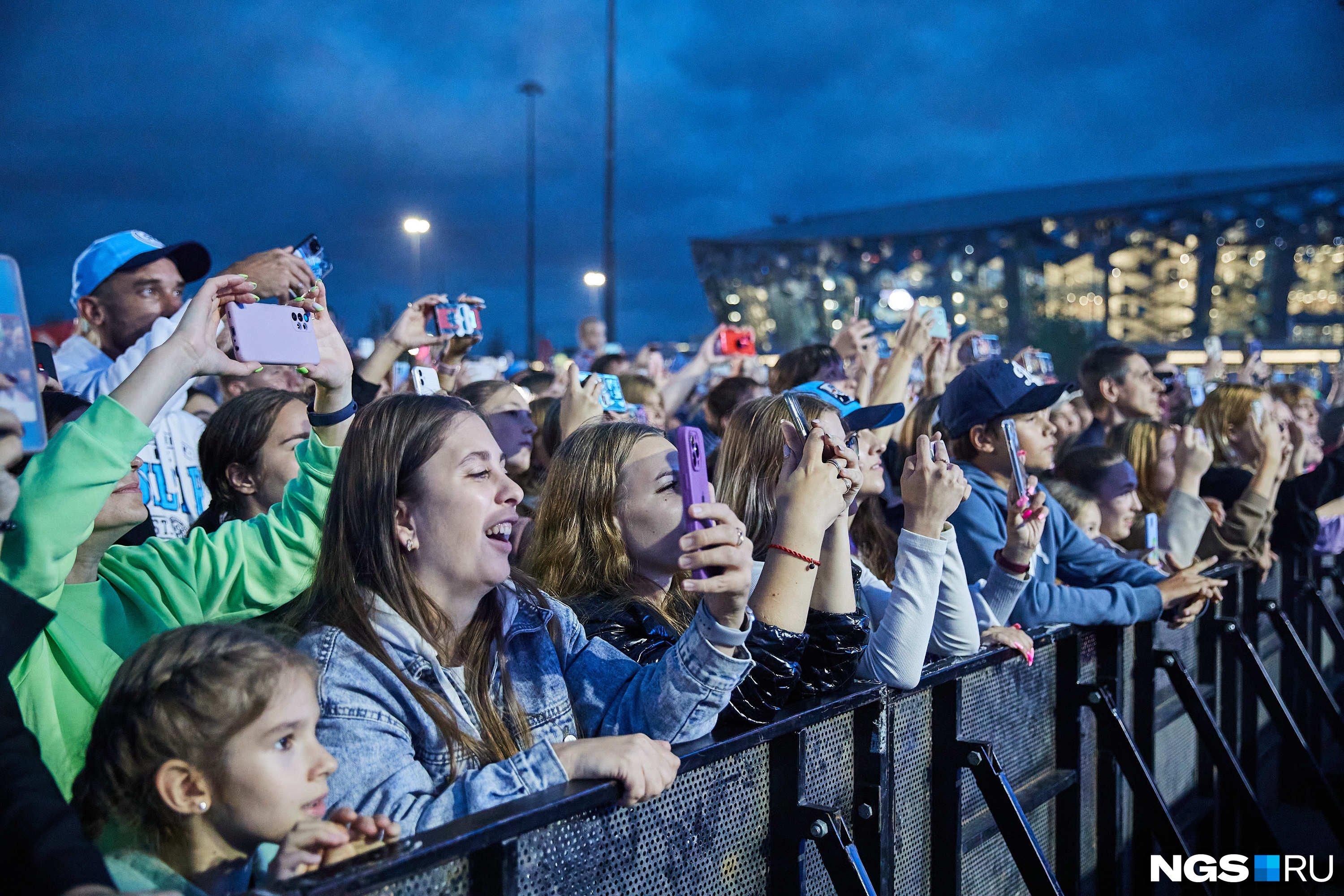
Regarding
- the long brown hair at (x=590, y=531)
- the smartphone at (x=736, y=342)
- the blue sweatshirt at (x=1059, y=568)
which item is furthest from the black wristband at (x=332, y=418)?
the smartphone at (x=736, y=342)

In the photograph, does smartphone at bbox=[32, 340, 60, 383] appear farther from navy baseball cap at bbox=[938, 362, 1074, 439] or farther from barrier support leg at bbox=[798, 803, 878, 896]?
navy baseball cap at bbox=[938, 362, 1074, 439]

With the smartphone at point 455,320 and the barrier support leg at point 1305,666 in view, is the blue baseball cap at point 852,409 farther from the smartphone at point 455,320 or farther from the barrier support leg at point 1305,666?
the barrier support leg at point 1305,666

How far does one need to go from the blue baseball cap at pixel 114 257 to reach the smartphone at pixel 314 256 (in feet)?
4.33

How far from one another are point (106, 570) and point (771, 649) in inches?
55.7

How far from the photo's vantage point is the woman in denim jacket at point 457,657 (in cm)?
188

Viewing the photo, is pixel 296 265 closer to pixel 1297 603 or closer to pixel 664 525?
pixel 664 525

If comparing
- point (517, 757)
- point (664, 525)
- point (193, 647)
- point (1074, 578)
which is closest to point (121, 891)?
point (193, 647)

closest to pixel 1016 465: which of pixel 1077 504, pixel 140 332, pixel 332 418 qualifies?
pixel 1077 504

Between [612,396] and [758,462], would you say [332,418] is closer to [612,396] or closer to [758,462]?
[758,462]

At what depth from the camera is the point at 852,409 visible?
10.9ft

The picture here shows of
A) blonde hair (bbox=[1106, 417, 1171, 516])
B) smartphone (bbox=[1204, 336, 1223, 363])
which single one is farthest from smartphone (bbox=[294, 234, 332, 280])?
smartphone (bbox=[1204, 336, 1223, 363])

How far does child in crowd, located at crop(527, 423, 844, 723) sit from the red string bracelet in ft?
0.44

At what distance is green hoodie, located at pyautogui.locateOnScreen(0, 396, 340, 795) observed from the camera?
174 cm

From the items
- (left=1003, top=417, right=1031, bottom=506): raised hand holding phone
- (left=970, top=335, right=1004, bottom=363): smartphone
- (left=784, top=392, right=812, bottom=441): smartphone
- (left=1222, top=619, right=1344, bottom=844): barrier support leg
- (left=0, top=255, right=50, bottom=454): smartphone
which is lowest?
(left=1222, top=619, right=1344, bottom=844): barrier support leg
